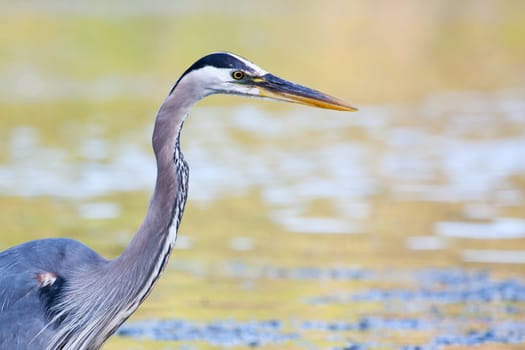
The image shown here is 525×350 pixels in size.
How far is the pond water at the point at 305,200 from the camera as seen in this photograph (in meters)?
7.82

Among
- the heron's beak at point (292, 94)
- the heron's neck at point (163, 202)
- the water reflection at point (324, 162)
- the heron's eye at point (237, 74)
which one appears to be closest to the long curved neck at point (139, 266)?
the heron's neck at point (163, 202)

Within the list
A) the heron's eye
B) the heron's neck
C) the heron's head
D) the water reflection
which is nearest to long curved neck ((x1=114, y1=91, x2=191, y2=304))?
the heron's neck

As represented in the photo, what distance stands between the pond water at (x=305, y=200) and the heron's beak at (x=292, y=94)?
6.54ft

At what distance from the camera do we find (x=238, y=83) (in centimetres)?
553

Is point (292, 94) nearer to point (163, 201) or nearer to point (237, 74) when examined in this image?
point (237, 74)

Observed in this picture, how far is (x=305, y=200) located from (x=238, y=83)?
669cm

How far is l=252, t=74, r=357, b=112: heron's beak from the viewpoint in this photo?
18.3ft

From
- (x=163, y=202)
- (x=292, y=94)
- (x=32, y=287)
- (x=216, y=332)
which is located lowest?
(x=216, y=332)

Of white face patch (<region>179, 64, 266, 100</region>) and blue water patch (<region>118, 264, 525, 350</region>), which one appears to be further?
blue water patch (<region>118, 264, 525, 350</region>)

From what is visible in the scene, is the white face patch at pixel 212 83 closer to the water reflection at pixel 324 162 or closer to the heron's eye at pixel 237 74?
the heron's eye at pixel 237 74

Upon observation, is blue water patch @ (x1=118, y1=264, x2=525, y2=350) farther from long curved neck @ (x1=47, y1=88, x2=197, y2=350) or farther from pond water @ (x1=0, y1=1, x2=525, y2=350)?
long curved neck @ (x1=47, y1=88, x2=197, y2=350)

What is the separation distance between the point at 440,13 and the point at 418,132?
30.5m

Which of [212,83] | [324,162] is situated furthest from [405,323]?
[324,162]

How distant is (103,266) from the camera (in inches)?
218
